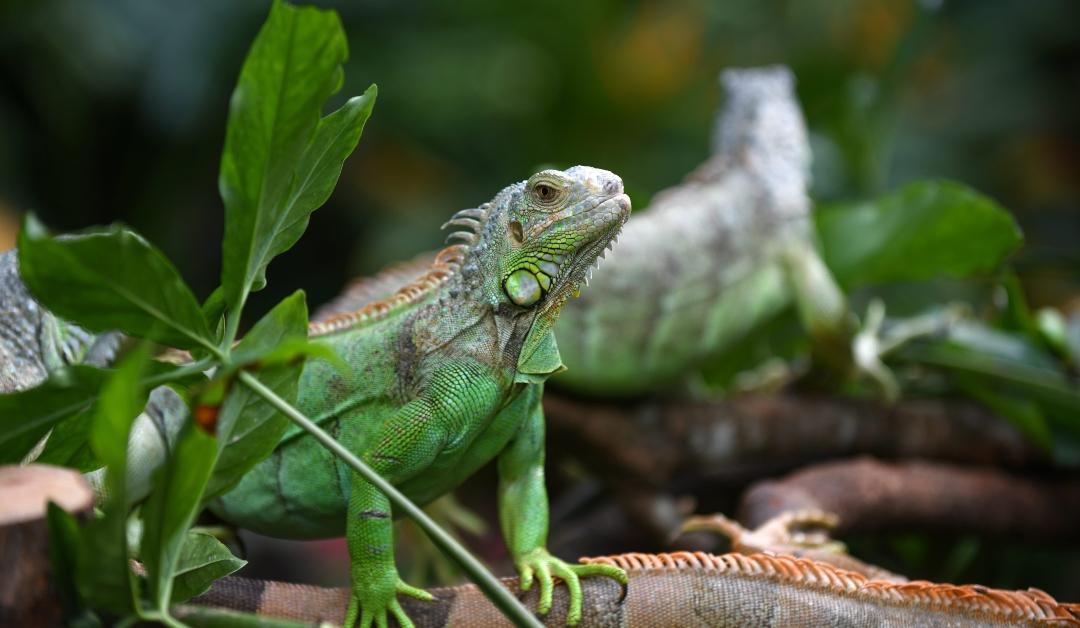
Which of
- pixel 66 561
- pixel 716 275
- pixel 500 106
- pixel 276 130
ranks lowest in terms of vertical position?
pixel 66 561

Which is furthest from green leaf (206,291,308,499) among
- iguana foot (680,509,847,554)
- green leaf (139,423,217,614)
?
iguana foot (680,509,847,554)

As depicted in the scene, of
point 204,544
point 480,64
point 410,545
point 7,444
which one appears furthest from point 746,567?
point 480,64

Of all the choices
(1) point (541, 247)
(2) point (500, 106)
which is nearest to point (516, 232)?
(1) point (541, 247)

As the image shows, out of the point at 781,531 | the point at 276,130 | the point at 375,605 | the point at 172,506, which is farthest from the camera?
the point at 781,531

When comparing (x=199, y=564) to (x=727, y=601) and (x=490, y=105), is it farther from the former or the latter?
(x=490, y=105)

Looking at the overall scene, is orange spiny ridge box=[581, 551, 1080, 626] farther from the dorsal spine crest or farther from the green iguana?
the green iguana

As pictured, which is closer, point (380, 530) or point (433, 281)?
point (380, 530)

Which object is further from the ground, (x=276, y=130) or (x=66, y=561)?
(x=276, y=130)
